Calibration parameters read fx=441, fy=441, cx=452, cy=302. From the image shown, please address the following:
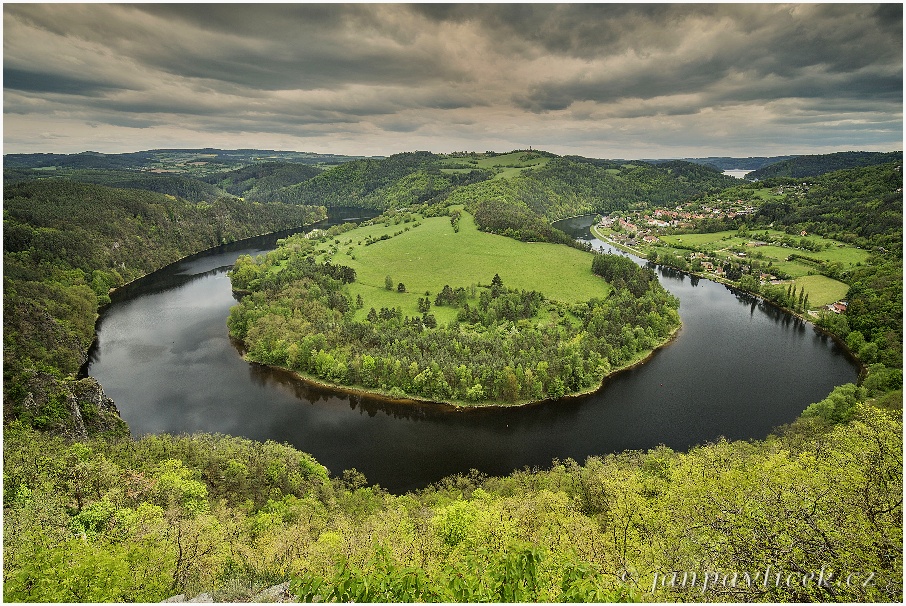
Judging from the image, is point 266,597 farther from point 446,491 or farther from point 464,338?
point 464,338

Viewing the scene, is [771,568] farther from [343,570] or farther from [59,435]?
[59,435]

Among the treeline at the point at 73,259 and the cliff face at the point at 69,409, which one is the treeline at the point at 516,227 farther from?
the cliff face at the point at 69,409

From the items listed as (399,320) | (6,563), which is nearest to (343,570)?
(6,563)

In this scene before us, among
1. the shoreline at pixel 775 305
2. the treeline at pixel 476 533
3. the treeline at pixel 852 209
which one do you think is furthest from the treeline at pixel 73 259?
the treeline at pixel 852 209

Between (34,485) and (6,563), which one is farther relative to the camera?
(34,485)

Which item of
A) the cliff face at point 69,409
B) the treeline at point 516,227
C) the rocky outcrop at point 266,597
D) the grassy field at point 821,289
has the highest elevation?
the treeline at point 516,227

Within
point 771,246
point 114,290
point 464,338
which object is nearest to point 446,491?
point 464,338
